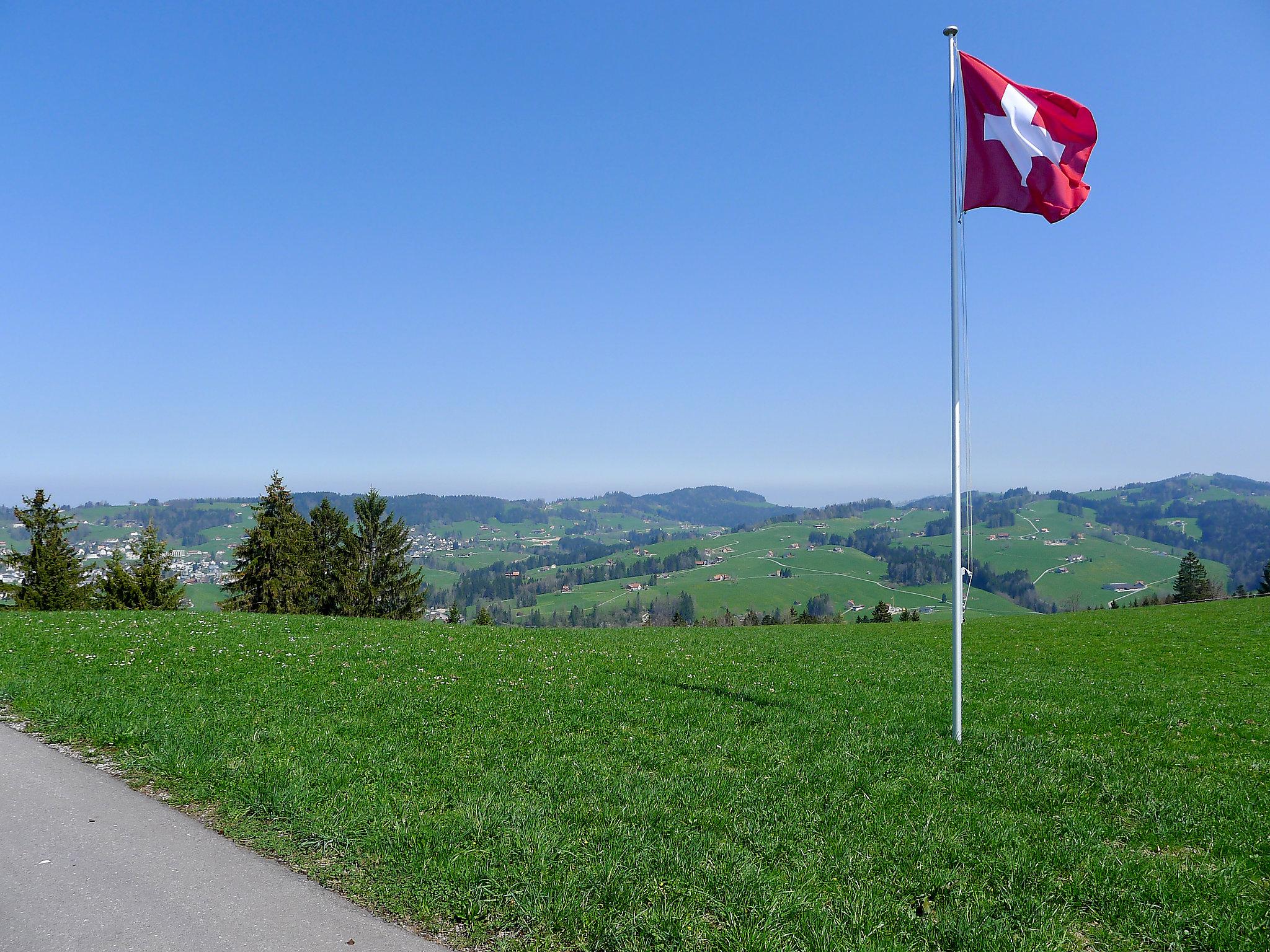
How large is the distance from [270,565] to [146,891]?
51.9 m

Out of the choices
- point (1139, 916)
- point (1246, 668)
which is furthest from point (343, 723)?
point (1246, 668)

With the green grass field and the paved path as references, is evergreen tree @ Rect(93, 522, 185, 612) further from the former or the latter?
the paved path

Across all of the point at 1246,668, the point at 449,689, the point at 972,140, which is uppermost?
the point at 972,140

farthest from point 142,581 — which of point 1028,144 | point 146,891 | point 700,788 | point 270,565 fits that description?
A: point 1028,144

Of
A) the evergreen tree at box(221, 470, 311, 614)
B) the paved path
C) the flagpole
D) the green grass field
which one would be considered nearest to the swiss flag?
the flagpole

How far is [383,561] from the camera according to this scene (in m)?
59.3

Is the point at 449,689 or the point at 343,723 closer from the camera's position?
the point at 343,723

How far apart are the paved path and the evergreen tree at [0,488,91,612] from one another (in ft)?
162

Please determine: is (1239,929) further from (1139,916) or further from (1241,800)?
(1241,800)

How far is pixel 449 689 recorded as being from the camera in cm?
1316

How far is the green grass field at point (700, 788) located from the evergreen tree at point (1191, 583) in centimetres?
6946

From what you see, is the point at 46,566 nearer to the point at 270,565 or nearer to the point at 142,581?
the point at 142,581

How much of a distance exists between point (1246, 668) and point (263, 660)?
2804 centimetres

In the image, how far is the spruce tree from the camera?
192ft
